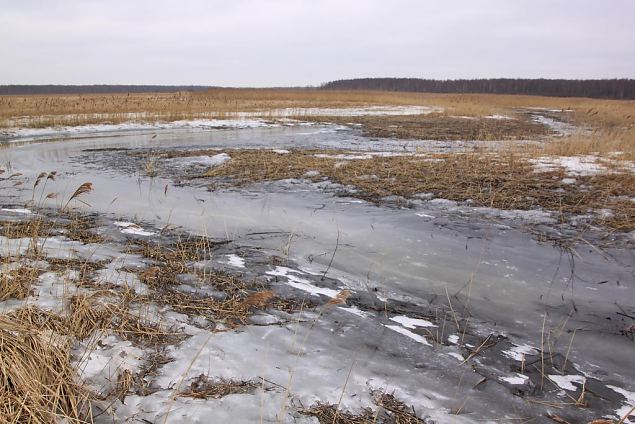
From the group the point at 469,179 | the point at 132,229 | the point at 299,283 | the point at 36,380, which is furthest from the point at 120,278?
the point at 469,179

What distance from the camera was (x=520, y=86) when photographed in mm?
110000

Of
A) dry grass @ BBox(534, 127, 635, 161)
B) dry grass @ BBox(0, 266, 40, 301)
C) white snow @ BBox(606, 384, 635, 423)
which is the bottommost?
white snow @ BBox(606, 384, 635, 423)

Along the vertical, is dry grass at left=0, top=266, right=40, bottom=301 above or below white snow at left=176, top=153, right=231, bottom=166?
below

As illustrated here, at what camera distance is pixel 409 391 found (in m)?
2.49

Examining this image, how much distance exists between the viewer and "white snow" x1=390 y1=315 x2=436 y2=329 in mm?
3350

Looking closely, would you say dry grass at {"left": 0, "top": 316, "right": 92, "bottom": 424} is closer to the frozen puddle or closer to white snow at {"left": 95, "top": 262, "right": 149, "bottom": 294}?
white snow at {"left": 95, "top": 262, "right": 149, "bottom": 294}

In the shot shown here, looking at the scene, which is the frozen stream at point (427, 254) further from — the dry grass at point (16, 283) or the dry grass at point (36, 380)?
the dry grass at point (16, 283)

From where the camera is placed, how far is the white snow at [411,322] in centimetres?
335

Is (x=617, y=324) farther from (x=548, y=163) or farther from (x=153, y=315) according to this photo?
(x=548, y=163)

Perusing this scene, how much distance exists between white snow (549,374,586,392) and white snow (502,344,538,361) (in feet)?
0.75

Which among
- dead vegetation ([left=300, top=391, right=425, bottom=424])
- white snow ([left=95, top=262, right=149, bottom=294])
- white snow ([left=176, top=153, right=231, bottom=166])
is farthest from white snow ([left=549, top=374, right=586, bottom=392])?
white snow ([left=176, top=153, right=231, bottom=166])

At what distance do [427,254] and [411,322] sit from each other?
5.49 ft

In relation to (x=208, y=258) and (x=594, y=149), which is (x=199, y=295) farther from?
(x=594, y=149)

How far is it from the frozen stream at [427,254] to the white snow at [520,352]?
2.4 inches
